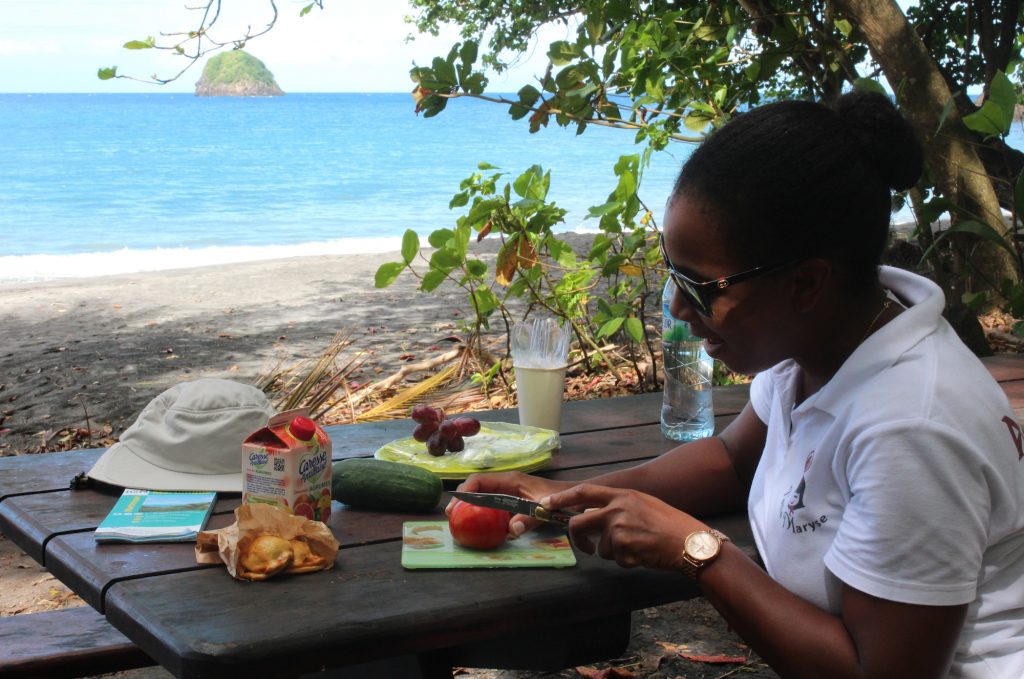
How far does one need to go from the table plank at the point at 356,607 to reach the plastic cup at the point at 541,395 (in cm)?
73

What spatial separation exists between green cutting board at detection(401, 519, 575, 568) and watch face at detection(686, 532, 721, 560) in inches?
8.6

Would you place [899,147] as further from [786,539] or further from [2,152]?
[2,152]

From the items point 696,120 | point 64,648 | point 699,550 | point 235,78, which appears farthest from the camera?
point 235,78

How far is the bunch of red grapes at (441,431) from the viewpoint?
215cm

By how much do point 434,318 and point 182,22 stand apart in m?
73.4

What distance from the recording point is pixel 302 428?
1708 millimetres

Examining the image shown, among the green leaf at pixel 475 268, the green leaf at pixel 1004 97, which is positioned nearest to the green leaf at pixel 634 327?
the green leaf at pixel 475 268

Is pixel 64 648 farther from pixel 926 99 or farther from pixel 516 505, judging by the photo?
pixel 926 99

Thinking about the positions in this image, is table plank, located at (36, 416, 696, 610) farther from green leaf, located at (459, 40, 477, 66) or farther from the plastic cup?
green leaf, located at (459, 40, 477, 66)

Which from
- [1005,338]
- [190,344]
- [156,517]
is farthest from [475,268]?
[190,344]

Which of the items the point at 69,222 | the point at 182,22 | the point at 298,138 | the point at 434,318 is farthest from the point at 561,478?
the point at 182,22

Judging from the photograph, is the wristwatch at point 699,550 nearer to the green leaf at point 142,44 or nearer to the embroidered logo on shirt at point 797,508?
the embroidered logo on shirt at point 797,508

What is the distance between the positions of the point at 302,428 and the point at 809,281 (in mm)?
880

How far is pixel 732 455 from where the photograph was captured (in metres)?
2.03
